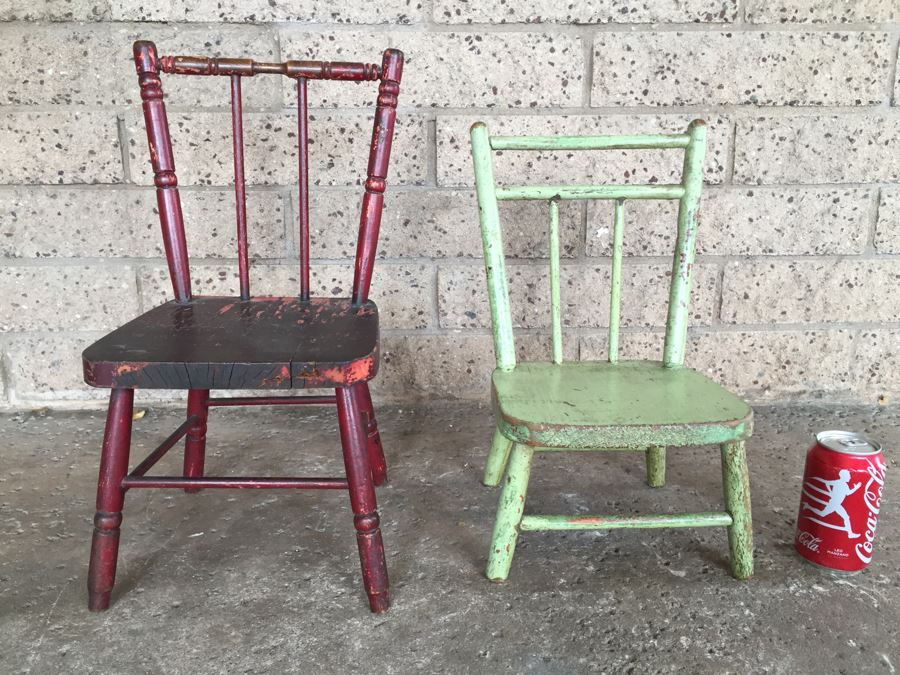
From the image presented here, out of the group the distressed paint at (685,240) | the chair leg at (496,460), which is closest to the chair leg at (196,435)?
the chair leg at (496,460)

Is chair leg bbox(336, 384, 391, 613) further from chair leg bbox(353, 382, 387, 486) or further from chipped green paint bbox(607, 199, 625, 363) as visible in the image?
chipped green paint bbox(607, 199, 625, 363)

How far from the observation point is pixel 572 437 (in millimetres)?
1047

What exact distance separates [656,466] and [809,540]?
362 mm

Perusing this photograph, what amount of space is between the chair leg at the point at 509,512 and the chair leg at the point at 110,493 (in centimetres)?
63

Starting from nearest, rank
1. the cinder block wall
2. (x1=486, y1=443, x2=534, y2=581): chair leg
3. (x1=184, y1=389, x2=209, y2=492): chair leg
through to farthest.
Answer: (x1=486, y1=443, x2=534, y2=581): chair leg, (x1=184, y1=389, x2=209, y2=492): chair leg, the cinder block wall

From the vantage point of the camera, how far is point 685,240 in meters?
1.28

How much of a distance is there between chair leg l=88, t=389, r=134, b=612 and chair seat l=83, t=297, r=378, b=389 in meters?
0.07

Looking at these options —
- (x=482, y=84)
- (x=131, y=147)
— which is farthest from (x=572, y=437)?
(x=131, y=147)

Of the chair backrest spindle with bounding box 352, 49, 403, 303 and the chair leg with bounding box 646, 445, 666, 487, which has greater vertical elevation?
the chair backrest spindle with bounding box 352, 49, 403, 303

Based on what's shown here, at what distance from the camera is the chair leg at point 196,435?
146 cm

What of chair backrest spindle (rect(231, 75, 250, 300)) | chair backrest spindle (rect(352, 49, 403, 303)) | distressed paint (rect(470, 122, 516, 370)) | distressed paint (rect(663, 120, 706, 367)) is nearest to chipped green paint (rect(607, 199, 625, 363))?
distressed paint (rect(663, 120, 706, 367))

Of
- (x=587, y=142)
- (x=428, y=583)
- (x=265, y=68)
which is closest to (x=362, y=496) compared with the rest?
(x=428, y=583)

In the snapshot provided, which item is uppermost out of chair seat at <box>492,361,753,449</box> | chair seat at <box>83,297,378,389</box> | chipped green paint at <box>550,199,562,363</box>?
chipped green paint at <box>550,199,562,363</box>

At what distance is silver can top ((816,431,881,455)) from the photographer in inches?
46.2
